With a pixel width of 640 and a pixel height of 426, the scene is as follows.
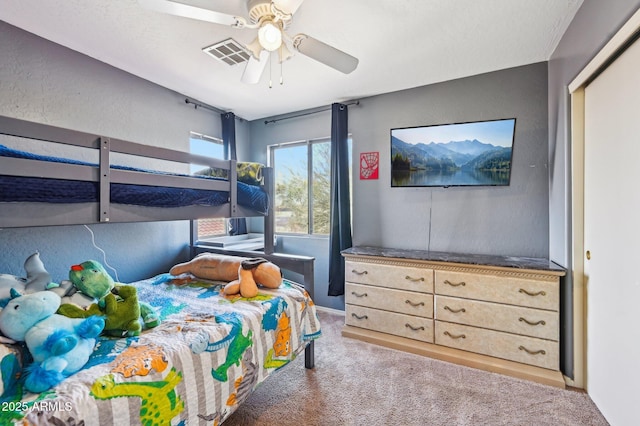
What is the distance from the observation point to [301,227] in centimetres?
354

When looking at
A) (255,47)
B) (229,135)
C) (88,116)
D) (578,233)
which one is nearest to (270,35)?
(255,47)

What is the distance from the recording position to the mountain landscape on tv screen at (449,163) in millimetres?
2355

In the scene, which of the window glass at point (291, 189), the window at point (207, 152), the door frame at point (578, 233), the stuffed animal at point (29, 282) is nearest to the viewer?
the stuffed animal at point (29, 282)

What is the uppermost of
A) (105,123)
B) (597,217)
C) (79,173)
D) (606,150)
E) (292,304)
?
(105,123)

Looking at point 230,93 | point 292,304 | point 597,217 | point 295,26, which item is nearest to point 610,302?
point 597,217

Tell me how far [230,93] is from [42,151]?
5.22 feet

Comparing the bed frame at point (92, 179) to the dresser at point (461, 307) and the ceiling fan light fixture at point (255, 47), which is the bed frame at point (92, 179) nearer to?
the ceiling fan light fixture at point (255, 47)

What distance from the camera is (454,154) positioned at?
8.11ft

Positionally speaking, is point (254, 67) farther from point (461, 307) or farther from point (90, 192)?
point (461, 307)

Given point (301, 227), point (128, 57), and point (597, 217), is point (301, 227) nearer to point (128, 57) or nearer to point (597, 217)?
point (128, 57)

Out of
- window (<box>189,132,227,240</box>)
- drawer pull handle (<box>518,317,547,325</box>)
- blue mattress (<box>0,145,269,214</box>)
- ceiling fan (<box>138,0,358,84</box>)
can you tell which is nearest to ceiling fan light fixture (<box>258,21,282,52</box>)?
ceiling fan (<box>138,0,358,84</box>)

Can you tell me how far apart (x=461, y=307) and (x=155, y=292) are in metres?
2.31

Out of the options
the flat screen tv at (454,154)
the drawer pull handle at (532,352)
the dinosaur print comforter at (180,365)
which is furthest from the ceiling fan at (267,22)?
the drawer pull handle at (532,352)

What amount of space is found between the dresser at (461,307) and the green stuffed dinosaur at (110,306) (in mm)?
1740
